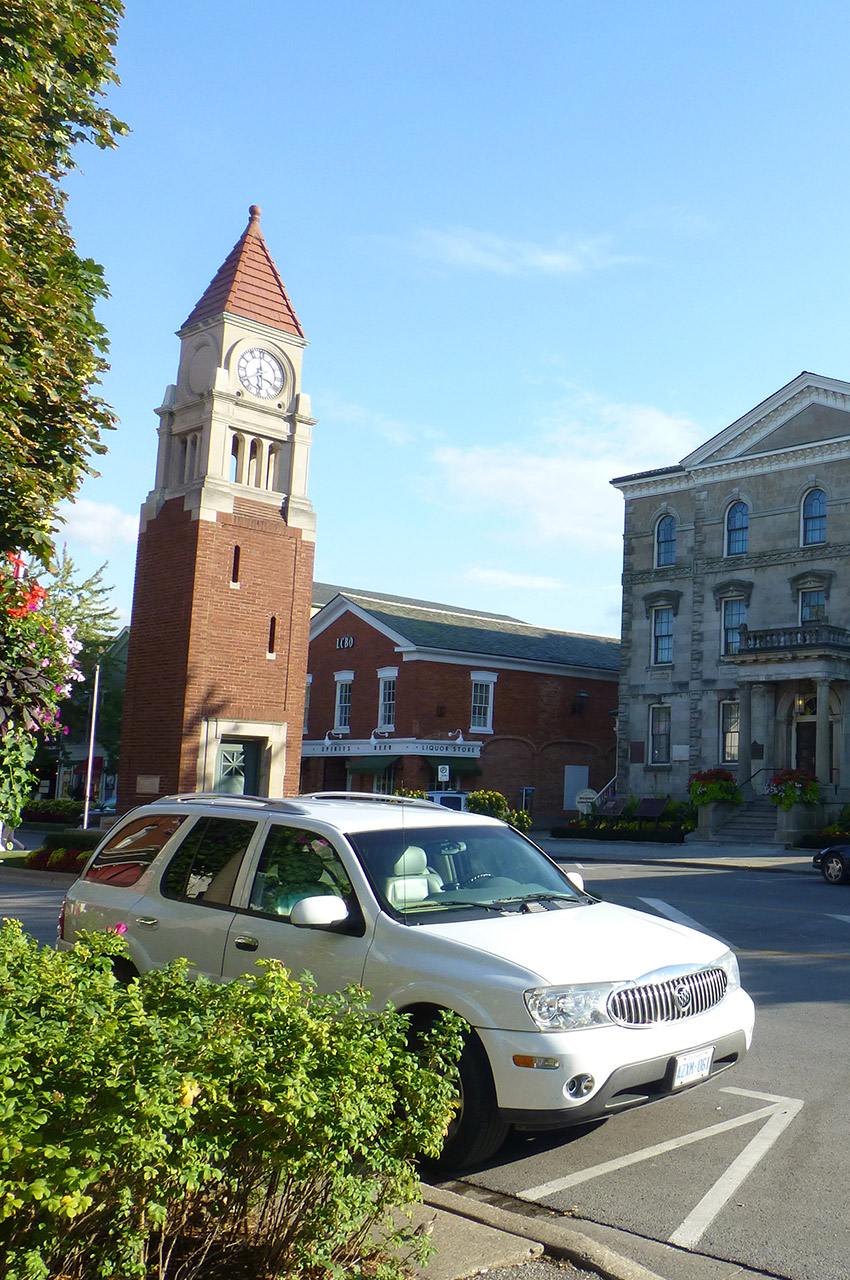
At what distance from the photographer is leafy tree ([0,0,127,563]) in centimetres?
746

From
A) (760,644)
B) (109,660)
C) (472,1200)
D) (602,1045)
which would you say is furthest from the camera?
(109,660)

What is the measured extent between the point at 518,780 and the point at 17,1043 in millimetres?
40812

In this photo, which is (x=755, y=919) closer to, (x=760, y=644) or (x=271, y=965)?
(x=271, y=965)

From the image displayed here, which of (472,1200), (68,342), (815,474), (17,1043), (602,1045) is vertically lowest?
(472,1200)

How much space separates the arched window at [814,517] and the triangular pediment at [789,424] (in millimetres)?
1745

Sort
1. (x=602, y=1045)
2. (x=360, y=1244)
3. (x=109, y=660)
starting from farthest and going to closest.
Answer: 1. (x=109, y=660)
2. (x=602, y=1045)
3. (x=360, y=1244)

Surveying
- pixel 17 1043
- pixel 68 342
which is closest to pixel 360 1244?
pixel 17 1043

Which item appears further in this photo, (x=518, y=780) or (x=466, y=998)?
(x=518, y=780)

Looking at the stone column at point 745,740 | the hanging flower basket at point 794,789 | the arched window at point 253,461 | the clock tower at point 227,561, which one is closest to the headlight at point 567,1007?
the clock tower at point 227,561

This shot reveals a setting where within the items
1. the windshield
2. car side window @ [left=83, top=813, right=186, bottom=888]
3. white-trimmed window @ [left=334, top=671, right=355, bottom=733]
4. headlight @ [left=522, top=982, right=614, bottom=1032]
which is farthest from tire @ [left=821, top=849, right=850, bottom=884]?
white-trimmed window @ [left=334, top=671, right=355, bottom=733]

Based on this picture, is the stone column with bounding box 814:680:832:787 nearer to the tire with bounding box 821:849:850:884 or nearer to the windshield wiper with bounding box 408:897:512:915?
the tire with bounding box 821:849:850:884

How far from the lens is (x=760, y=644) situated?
36.7 meters

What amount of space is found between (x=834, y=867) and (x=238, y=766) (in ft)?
45.8

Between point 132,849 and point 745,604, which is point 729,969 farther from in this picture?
point 745,604
